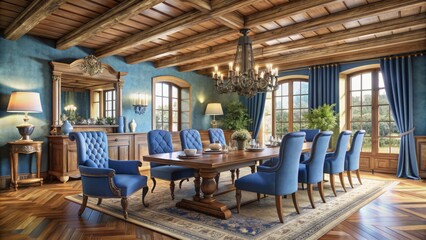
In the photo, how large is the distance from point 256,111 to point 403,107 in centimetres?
328

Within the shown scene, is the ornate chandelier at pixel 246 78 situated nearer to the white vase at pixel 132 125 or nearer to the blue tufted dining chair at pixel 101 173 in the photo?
the blue tufted dining chair at pixel 101 173

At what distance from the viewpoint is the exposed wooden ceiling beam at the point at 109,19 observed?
3459mm

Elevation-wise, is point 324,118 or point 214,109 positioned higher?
point 214,109

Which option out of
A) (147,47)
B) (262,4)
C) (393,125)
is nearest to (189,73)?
(147,47)

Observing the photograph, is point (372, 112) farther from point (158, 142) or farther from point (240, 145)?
point (158, 142)

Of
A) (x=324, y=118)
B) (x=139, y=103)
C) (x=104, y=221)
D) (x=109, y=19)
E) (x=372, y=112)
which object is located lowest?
(x=104, y=221)

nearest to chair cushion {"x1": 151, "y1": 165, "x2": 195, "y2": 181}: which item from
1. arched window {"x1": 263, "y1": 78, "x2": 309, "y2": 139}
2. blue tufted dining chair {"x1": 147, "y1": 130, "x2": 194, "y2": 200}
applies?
blue tufted dining chair {"x1": 147, "y1": 130, "x2": 194, "y2": 200}

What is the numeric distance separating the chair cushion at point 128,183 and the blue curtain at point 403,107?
486 cm

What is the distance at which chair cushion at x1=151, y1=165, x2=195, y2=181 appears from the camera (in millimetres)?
3850

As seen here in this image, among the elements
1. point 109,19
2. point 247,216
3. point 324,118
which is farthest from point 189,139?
point 324,118

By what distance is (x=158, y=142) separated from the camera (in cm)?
436

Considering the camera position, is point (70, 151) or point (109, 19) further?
point (70, 151)


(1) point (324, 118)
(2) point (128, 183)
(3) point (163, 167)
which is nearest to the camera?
(2) point (128, 183)

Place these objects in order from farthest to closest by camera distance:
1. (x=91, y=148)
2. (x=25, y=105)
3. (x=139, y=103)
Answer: (x=139, y=103) < (x=25, y=105) < (x=91, y=148)
